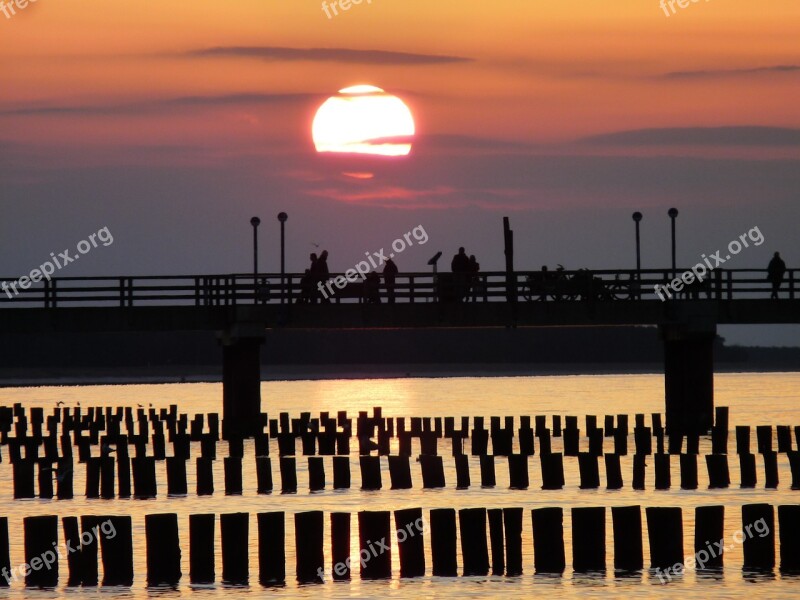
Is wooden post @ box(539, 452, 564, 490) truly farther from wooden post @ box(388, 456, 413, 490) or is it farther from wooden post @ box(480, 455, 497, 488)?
wooden post @ box(388, 456, 413, 490)

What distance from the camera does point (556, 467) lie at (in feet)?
135

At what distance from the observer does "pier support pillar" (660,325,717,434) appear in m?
53.8

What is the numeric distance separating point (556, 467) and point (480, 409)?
6726 centimetres

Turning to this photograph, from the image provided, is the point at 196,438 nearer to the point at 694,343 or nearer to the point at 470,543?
the point at 694,343

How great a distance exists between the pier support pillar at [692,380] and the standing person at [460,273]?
6.93m

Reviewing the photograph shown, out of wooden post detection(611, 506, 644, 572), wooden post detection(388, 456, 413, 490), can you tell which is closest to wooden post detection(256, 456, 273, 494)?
wooden post detection(388, 456, 413, 490)

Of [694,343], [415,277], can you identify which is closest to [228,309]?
[415,277]

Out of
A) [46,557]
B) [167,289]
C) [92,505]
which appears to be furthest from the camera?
[167,289]

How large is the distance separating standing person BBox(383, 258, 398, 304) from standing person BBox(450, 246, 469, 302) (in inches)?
75.1

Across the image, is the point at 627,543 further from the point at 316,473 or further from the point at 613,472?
the point at 316,473

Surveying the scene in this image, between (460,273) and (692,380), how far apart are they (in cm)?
828

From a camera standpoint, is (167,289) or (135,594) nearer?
(135,594)

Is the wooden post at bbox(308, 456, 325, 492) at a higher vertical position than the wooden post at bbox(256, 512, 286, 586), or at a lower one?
higher

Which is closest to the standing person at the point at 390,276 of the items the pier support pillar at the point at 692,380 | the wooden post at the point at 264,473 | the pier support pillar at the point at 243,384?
the pier support pillar at the point at 243,384
